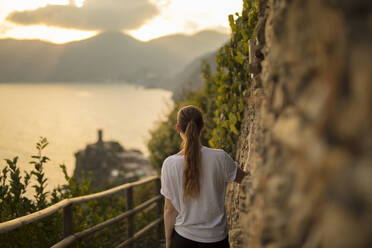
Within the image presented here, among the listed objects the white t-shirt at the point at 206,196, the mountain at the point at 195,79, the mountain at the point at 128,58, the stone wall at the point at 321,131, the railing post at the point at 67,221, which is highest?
the mountain at the point at 128,58

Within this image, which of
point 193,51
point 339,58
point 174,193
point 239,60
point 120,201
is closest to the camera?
point 339,58

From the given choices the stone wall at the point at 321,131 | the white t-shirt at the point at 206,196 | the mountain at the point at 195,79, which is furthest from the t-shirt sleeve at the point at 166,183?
the mountain at the point at 195,79

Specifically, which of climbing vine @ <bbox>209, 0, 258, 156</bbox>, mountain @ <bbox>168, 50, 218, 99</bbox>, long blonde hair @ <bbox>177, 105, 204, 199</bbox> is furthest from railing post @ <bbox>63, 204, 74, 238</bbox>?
mountain @ <bbox>168, 50, 218, 99</bbox>

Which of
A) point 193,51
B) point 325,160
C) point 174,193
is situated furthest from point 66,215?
point 193,51

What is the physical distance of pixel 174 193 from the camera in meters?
2.05

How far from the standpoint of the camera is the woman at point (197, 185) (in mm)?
1951

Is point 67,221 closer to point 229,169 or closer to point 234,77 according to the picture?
point 229,169

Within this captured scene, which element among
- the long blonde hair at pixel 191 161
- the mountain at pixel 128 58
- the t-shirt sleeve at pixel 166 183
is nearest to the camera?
the long blonde hair at pixel 191 161

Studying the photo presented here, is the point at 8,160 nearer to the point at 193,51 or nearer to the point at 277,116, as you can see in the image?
the point at 277,116

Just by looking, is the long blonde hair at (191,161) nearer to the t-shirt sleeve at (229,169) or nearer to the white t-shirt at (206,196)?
the white t-shirt at (206,196)

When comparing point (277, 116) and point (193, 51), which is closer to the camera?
point (277, 116)

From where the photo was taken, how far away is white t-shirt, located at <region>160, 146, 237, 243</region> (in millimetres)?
1979

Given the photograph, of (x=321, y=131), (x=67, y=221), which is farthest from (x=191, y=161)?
(x=67, y=221)

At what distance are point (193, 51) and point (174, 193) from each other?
328 feet
